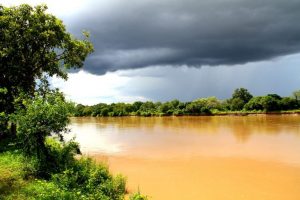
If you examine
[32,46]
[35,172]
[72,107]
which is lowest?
[35,172]

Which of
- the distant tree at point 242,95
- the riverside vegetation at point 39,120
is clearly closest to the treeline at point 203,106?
the distant tree at point 242,95

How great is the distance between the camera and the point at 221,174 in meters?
18.0

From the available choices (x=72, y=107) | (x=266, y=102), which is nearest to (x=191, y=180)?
(x=72, y=107)

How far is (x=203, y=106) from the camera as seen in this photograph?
84250mm

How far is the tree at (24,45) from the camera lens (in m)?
21.7

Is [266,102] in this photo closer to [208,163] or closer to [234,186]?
[208,163]

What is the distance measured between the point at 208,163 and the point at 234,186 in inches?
225

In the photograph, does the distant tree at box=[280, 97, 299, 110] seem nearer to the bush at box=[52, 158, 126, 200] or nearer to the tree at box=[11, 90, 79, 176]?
the bush at box=[52, 158, 126, 200]

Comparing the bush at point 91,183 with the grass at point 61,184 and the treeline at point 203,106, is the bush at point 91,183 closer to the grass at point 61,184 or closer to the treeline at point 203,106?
the grass at point 61,184

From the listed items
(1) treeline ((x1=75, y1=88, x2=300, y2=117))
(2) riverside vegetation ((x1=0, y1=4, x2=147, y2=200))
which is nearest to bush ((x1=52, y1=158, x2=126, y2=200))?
(2) riverside vegetation ((x1=0, y1=4, x2=147, y2=200))

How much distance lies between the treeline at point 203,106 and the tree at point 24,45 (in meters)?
55.3

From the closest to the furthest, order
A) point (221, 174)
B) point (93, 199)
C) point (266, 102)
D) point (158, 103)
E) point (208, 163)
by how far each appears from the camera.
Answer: point (93, 199) < point (221, 174) < point (208, 163) < point (266, 102) < point (158, 103)

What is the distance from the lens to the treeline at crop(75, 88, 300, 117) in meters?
72.3

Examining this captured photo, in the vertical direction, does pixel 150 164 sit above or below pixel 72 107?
below
